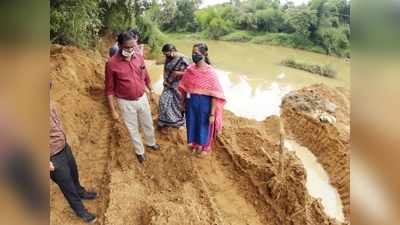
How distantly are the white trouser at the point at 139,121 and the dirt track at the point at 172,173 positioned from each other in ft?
0.15

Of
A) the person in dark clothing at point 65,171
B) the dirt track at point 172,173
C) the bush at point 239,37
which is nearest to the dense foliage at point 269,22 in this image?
the bush at point 239,37

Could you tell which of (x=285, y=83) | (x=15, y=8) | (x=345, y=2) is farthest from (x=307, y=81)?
(x=15, y=8)

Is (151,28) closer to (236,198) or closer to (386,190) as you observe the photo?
(236,198)

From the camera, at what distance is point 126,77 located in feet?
6.78

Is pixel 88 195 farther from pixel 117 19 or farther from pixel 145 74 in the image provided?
pixel 117 19

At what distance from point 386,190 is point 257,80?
70 centimetres

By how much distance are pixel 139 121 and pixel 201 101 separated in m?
0.28

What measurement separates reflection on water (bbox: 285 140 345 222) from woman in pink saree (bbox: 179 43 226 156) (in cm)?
32

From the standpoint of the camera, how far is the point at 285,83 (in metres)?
2.02

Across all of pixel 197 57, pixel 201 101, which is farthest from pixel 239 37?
pixel 201 101

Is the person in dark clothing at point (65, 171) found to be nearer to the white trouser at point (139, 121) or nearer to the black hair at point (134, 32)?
the white trouser at point (139, 121)

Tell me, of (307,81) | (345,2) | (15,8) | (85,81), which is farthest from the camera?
(85,81)

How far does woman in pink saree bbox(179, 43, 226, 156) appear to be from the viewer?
2.05 meters

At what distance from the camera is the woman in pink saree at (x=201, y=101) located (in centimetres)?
205
